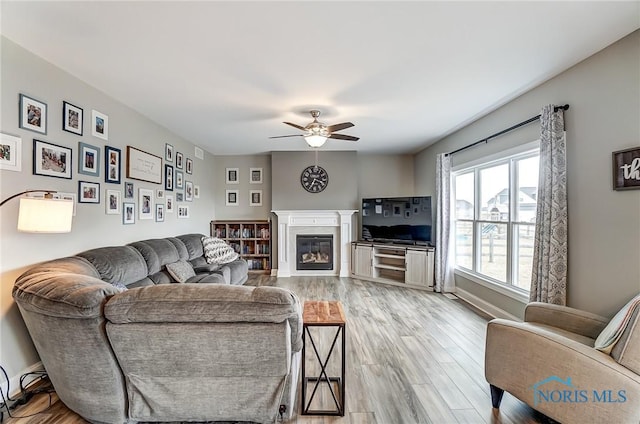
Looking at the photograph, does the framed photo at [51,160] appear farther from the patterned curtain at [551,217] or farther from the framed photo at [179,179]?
the patterned curtain at [551,217]

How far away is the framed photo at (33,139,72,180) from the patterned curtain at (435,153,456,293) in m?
4.91

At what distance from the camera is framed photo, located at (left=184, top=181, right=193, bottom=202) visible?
5.15 m

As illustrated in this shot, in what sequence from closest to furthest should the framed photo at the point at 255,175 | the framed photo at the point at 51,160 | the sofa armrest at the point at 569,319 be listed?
the sofa armrest at the point at 569,319 → the framed photo at the point at 51,160 → the framed photo at the point at 255,175

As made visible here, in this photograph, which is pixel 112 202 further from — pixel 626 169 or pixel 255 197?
pixel 626 169

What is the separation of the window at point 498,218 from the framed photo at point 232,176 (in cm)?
451

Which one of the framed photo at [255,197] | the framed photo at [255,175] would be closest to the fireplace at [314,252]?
the framed photo at [255,197]

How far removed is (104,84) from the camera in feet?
9.52

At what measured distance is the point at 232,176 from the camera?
21.7 ft

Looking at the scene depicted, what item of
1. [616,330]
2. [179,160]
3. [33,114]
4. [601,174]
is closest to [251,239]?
[179,160]

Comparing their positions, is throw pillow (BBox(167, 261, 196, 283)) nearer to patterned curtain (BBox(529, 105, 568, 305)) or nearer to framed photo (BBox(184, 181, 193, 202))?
framed photo (BBox(184, 181, 193, 202))

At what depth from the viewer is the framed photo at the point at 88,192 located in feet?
9.25

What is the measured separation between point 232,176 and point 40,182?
168 inches

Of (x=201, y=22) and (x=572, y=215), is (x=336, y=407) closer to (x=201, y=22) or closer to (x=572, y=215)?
→ (x=572, y=215)

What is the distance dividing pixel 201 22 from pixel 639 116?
3.07m
